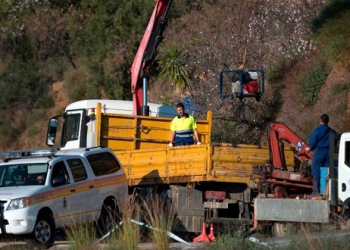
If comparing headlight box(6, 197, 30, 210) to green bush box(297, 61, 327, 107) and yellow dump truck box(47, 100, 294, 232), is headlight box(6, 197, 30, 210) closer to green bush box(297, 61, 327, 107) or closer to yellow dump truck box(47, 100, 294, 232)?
yellow dump truck box(47, 100, 294, 232)

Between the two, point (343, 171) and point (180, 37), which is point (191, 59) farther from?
point (343, 171)

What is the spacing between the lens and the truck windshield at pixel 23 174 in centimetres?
1662

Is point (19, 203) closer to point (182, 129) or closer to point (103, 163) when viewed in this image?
point (103, 163)

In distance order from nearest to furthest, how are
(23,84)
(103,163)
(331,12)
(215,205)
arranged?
(215,205) < (103,163) < (331,12) < (23,84)

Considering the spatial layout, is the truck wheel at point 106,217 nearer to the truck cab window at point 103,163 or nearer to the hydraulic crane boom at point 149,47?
the truck cab window at point 103,163

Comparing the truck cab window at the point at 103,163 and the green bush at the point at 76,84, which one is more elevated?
the green bush at the point at 76,84

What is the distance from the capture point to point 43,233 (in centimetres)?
1603

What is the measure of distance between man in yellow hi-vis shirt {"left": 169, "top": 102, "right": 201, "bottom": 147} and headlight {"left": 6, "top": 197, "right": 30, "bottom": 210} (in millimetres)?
4369

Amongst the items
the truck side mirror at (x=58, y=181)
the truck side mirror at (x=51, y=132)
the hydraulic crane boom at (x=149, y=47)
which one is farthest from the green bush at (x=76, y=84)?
the truck side mirror at (x=58, y=181)

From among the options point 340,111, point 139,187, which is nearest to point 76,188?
point 139,187

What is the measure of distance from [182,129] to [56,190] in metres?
3.82

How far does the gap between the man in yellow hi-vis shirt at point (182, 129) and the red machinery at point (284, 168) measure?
6.84 ft

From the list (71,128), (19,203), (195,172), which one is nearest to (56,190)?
(19,203)

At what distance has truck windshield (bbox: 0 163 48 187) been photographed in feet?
54.5
